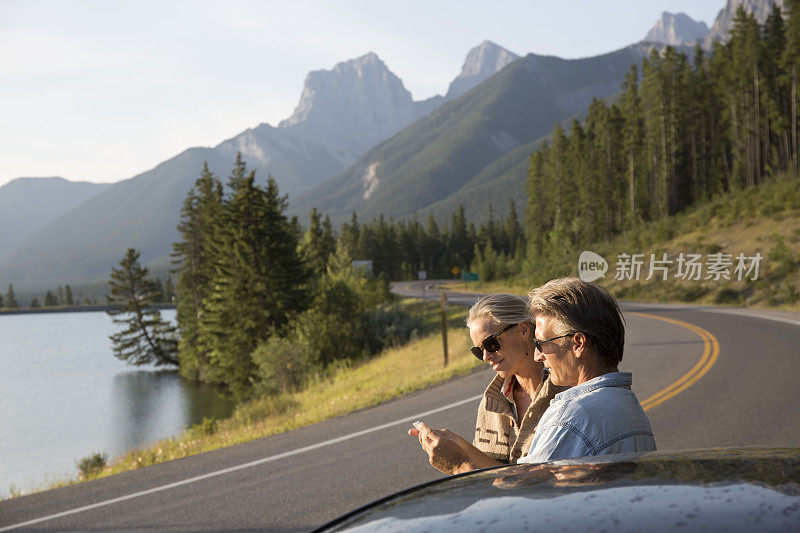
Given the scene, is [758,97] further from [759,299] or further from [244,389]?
[244,389]

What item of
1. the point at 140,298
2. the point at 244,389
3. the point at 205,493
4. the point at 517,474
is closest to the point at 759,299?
the point at 244,389

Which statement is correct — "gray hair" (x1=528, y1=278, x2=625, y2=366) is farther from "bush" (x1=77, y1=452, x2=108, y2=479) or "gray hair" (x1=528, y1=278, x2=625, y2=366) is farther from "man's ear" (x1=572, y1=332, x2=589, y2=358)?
"bush" (x1=77, y1=452, x2=108, y2=479)

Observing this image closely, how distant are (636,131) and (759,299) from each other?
3899 centimetres

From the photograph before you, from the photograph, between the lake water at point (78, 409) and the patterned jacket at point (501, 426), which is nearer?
the patterned jacket at point (501, 426)

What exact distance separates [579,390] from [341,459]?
236 inches

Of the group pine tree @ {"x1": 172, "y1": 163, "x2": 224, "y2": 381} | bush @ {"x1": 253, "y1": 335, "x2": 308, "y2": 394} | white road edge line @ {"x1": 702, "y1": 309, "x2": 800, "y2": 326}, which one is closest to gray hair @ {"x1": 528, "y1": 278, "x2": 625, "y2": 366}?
white road edge line @ {"x1": 702, "y1": 309, "x2": 800, "y2": 326}

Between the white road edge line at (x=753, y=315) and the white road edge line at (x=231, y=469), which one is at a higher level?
the white road edge line at (x=231, y=469)

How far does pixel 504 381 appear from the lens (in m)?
3.59

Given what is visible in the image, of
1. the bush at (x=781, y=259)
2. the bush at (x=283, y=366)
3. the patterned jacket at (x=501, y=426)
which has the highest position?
the patterned jacket at (x=501, y=426)

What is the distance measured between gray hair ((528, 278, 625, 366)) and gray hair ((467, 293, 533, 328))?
1.00 metres

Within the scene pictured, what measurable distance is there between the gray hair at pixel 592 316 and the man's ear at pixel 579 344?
2 centimetres

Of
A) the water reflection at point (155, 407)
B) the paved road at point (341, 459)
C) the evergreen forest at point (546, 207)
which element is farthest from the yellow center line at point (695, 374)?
the water reflection at point (155, 407)

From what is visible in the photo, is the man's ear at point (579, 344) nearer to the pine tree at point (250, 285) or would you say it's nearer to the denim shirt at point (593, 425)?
the denim shirt at point (593, 425)

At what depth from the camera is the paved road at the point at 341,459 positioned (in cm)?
619
